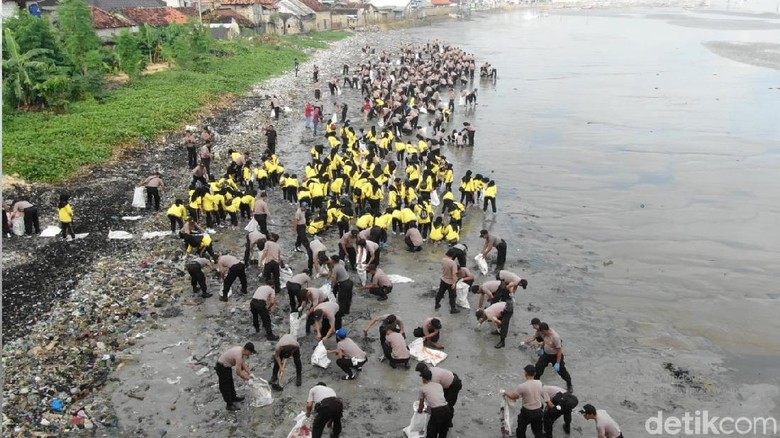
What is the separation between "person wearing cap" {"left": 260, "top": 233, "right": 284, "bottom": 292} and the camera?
12.2m

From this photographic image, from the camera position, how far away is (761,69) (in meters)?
45.0

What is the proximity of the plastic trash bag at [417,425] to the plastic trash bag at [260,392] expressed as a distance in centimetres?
217

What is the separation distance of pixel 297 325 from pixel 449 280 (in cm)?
302

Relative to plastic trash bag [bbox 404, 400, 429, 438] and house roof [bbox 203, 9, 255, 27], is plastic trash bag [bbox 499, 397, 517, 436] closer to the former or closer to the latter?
plastic trash bag [bbox 404, 400, 429, 438]

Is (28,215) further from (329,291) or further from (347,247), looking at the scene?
(329,291)

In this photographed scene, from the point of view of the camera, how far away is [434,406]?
800cm

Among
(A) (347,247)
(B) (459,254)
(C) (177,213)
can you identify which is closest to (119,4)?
(C) (177,213)

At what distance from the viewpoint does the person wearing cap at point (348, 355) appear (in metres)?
9.62

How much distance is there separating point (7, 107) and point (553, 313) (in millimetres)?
21451

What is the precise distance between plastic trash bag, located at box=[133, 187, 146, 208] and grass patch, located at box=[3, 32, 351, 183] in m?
3.33

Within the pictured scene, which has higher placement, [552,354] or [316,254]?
[316,254]

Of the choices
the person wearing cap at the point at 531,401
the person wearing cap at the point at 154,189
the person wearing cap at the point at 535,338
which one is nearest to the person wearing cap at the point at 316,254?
the person wearing cap at the point at 535,338

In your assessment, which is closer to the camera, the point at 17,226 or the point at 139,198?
the point at 17,226

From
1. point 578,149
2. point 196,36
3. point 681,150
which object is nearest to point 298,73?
point 196,36
